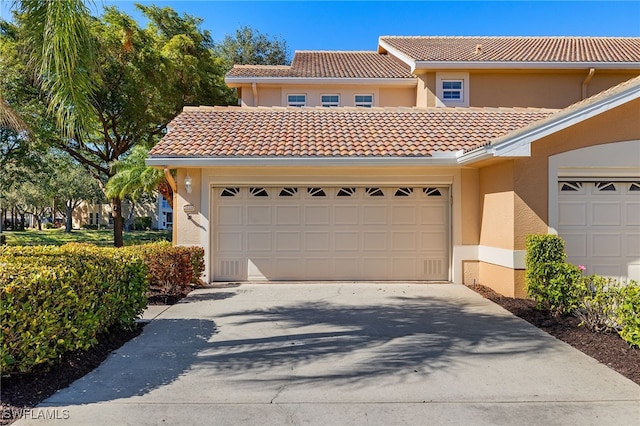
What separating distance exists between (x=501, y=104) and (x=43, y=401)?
636 inches

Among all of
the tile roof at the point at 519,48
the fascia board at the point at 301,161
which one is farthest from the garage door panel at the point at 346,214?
the tile roof at the point at 519,48

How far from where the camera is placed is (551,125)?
8484mm

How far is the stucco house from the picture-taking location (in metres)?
8.94

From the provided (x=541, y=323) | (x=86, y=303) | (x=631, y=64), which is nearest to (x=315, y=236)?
(x=541, y=323)

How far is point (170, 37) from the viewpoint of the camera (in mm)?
22531

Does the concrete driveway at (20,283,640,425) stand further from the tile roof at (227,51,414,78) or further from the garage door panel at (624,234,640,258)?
the tile roof at (227,51,414,78)

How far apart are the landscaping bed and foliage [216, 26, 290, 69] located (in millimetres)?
29243

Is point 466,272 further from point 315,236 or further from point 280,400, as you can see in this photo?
point 280,400

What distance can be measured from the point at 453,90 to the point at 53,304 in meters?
15.0

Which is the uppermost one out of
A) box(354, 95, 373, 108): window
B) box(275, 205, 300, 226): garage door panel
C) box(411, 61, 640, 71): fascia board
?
box(411, 61, 640, 71): fascia board

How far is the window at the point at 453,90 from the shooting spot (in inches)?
640

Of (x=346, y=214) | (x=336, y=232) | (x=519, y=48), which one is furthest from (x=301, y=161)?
(x=519, y=48)

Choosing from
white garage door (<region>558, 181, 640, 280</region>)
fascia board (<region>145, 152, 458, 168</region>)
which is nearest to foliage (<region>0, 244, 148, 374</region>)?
fascia board (<region>145, 152, 458, 168</region>)

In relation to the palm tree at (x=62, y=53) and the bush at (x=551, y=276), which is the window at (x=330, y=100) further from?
the palm tree at (x=62, y=53)
